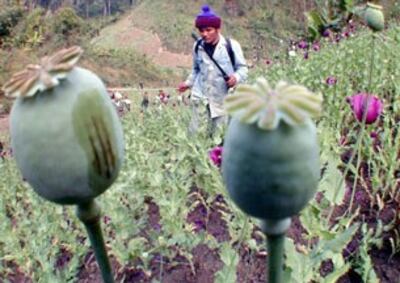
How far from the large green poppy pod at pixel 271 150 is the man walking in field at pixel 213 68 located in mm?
2824

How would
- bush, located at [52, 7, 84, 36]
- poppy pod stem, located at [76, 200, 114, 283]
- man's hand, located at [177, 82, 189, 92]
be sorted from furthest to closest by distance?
bush, located at [52, 7, 84, 36] → man's hand, located at [177, 82, 189, 92] → poppy pod stem, located at [76, 200, 114, 283]

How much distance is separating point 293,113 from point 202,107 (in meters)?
2.94

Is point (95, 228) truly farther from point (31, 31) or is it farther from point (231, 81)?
point (31, 31)

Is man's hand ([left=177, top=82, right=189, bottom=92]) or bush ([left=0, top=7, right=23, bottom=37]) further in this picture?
bush ([left=0, top=7, right=23, bottom=37])

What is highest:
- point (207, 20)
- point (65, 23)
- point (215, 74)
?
point (207, 20)

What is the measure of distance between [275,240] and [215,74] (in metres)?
3.09

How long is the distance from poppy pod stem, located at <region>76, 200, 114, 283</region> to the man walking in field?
108 inches

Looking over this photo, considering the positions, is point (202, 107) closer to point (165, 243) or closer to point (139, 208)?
point (139, 208)

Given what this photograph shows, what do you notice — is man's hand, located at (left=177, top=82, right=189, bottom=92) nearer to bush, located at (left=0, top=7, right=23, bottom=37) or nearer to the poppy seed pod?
the poppy seed pod

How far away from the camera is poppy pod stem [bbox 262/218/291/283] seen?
43cm

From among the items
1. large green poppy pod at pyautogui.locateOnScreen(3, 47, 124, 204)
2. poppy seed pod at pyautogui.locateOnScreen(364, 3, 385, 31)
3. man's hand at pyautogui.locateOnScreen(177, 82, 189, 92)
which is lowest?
man's hand at pyautogui.locateOnScreen(177, 82, 189, 92)

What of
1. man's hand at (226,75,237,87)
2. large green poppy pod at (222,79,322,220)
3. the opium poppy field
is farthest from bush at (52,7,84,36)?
large green poppy pod at (222,79,322,220)

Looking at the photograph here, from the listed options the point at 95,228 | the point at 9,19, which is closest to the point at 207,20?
the point at 95,228

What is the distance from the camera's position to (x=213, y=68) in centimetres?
347
